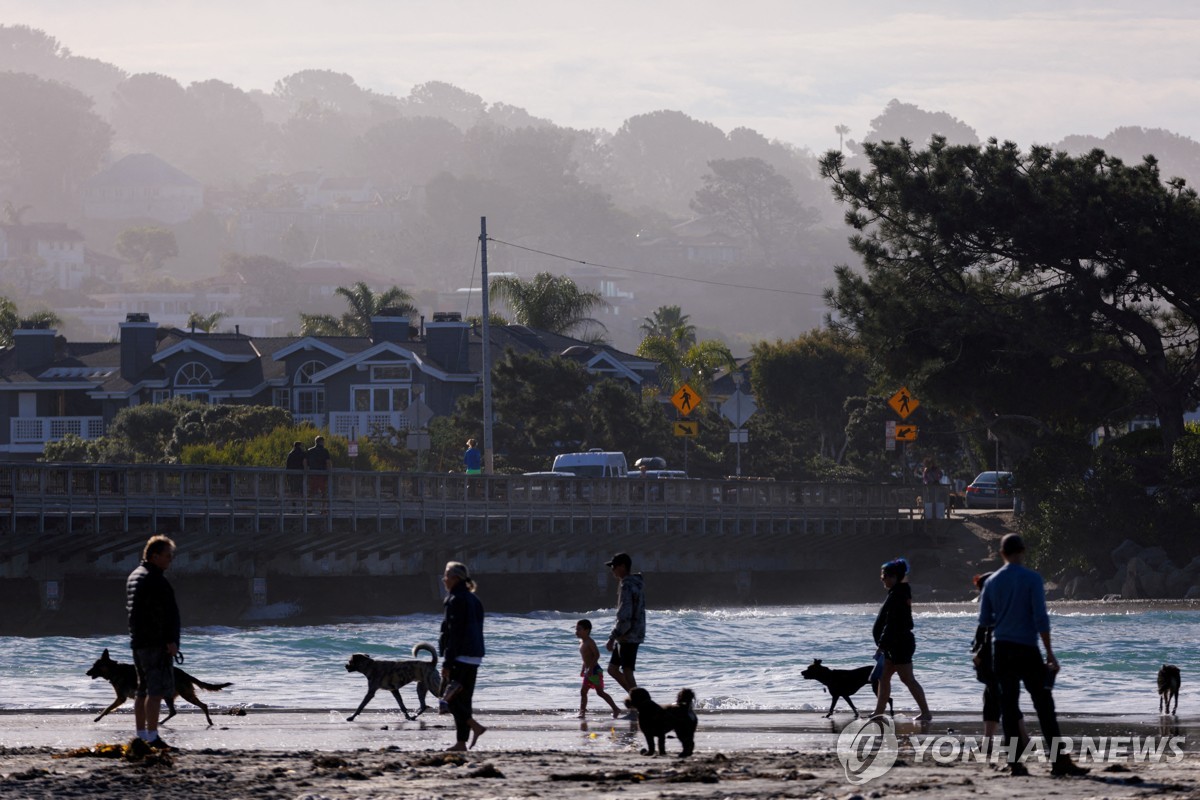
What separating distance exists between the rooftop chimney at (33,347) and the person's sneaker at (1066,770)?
2910 inches

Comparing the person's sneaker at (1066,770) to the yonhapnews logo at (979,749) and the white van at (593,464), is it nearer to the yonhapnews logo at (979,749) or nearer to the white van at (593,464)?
the yonhapnews logo at (979,749)

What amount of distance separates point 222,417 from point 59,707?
46049 millimetres

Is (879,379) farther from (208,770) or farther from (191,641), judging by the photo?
(208,770)

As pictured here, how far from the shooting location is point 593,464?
57.8 metres

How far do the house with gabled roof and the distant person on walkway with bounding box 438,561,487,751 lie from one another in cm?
5729

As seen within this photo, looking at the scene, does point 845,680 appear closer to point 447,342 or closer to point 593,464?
point 593,464

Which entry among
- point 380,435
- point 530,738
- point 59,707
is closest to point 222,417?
point 380,435

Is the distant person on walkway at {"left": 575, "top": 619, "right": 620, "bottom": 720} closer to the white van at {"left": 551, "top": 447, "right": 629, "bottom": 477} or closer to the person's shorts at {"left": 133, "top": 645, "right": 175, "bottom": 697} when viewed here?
the person's shorts at {"left": 133, "top": 645, "right": 175, "bottom": 697}

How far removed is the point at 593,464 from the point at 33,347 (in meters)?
35.3

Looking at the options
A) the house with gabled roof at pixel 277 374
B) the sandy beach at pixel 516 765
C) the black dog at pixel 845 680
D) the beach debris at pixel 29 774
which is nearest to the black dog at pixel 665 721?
the sandy beach at pixel 516 765

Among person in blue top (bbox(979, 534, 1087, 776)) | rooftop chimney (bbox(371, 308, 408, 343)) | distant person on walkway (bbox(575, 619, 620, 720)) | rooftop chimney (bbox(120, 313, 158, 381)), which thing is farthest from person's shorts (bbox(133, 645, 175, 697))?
rooftop chimney (bbox(120, 313, 158, 381))

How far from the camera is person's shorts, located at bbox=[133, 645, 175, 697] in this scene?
15633mm

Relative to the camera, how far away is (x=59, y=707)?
22281mm

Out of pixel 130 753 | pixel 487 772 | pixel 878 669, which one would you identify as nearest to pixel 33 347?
pixel 878 669
